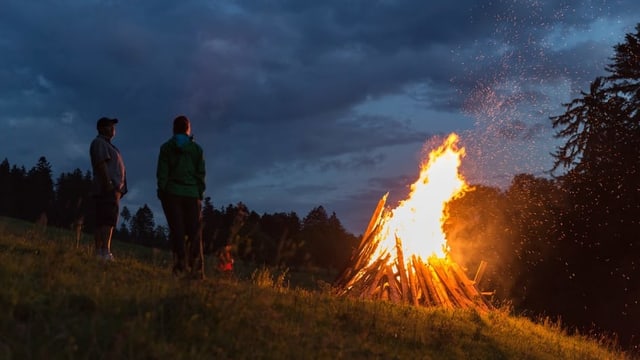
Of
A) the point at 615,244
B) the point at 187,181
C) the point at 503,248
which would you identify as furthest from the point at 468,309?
the point at 503,248

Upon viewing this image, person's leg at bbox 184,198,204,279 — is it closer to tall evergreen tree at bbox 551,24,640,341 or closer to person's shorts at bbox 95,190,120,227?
person's shorts at bbox 95,190,120,227

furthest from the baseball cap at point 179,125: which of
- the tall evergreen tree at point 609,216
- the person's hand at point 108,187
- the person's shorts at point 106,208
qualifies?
the tall evergreen tree at point 609,216

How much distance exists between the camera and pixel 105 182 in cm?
1000

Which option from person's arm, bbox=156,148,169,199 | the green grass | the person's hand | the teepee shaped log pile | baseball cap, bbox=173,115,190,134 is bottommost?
→ the green grass

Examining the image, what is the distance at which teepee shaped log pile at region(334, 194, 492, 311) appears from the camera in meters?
15.3

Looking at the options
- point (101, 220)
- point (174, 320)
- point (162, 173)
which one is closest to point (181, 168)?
point (162, 173)

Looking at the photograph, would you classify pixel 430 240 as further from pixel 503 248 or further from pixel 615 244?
pixel 503 248

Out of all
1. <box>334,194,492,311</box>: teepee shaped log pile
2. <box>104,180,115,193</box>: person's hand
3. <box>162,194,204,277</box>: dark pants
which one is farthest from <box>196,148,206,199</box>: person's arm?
<box>334,194,492,311</box>: teepee shaped log pile

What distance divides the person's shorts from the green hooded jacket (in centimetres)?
98

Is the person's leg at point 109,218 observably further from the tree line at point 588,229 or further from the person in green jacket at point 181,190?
the tree line at point 588,229

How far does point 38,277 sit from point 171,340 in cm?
221

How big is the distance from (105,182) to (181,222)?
143 cm

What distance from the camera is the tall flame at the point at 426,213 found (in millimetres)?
16547

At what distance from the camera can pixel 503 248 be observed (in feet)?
106
